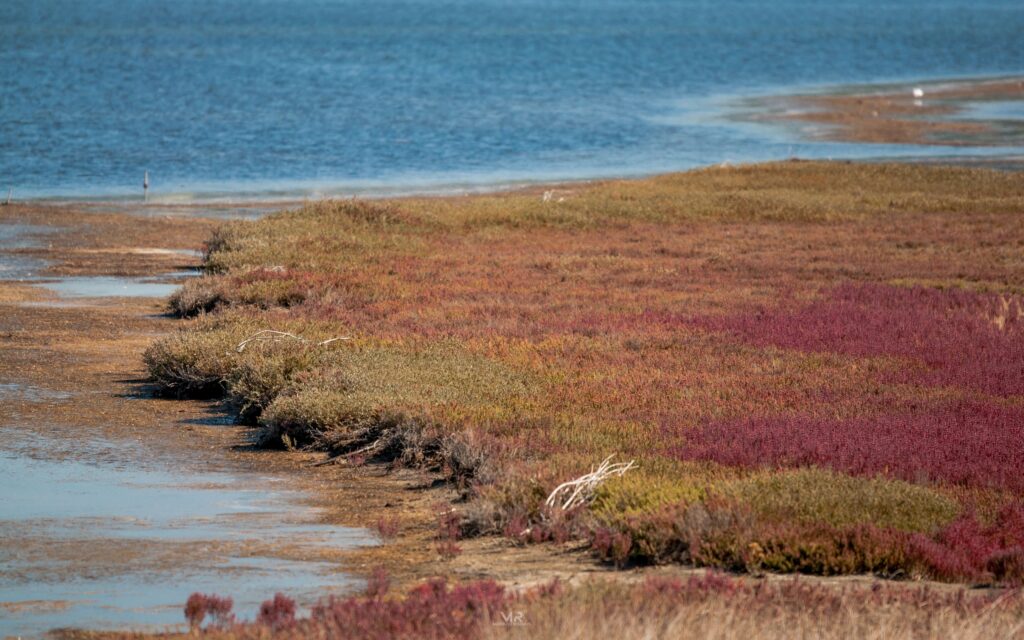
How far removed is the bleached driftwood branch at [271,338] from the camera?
55.6 feet

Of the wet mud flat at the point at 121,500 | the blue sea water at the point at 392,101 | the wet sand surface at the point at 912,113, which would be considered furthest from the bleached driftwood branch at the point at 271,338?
the wet sand surface at the point at 912,113

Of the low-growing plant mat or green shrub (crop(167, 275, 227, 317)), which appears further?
green shrub (crop(167, 275, 227, 317))

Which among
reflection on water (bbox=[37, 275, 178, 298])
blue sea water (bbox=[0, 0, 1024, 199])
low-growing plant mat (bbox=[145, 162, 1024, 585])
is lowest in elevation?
low-growing plant mat (bbox=[145, 162, 1024, 585])

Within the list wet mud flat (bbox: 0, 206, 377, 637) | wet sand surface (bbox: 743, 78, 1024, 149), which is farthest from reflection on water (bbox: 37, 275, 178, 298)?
wet sand surface (bbox: 743, 78, 1024, 149)

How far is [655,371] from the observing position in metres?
16.0

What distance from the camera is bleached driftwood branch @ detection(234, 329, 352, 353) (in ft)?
55.6

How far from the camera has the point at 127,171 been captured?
1914 inches

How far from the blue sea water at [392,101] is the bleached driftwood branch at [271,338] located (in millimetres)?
26306

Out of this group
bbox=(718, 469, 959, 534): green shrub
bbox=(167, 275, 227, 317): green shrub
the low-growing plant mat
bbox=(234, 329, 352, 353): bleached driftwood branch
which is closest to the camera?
bbox=(718, 469, 959, 534): green shrub

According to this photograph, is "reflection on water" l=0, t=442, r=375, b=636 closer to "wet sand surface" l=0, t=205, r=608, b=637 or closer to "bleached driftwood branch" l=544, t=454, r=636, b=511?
"wet sand surface" l=0, t=205, r=608, b=637

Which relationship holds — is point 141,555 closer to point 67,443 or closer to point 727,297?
point 67,443

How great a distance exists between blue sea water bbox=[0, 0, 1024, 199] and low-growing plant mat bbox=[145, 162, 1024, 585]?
63.1 ft

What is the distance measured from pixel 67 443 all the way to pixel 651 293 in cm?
1011

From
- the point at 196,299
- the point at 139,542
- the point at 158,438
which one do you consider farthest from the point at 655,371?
the point at 196,299
